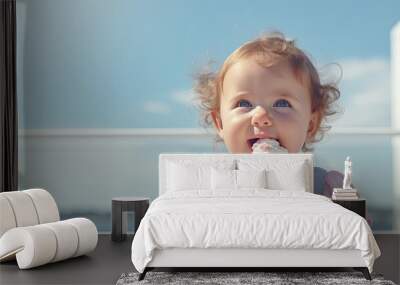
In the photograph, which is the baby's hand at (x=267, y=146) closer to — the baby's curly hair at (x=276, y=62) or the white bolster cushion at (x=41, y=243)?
the baby's curly hair at (x=276, y=62)

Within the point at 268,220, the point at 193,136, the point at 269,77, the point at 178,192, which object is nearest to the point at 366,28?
the point at 269,77

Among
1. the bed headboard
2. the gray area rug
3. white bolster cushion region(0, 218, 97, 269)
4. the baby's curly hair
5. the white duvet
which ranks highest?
the baby's curly hair

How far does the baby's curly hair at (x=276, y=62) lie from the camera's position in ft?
24.0

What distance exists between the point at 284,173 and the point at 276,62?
142 cm

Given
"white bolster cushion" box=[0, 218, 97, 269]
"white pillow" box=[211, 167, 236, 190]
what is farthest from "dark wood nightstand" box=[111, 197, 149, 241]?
"white bolster cushion" box=[0, 218, 97, 269]

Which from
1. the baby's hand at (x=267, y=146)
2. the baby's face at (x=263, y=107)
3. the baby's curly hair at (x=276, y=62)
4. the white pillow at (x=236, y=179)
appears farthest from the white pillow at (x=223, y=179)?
the baby's curly hair at (x=276, y=62)

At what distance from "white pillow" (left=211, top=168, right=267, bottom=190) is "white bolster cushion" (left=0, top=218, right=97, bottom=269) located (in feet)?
4.80

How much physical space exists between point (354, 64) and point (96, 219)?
10.9 feet

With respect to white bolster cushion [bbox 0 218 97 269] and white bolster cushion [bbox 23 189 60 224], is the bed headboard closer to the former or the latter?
white bolster cushion [bbox 23 189 60 224]

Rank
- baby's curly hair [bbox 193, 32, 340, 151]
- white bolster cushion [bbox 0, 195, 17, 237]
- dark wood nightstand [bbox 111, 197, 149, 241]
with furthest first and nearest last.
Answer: baby's curly hair [bbox 193, 32, 340, 151] < dark wood nightstand [bbox 111, 197, 149, 241] < white bolster cushion [bbox 0, 195, 17, 237]

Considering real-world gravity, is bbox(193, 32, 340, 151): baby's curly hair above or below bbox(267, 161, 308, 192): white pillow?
above

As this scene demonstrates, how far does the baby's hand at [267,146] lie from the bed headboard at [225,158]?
0.55ft

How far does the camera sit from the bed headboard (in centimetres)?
688

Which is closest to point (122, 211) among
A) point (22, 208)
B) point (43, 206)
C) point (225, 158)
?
point (43, 206)
